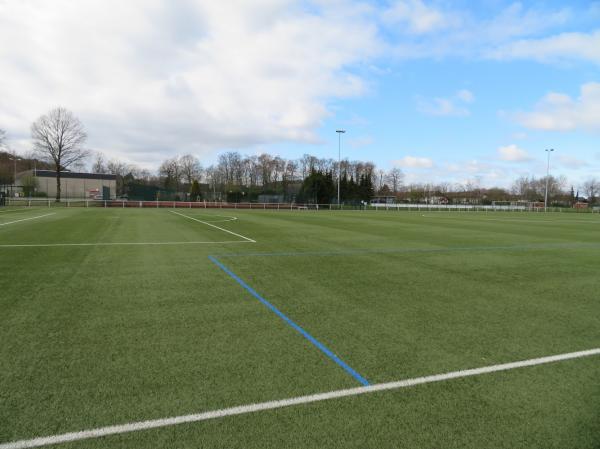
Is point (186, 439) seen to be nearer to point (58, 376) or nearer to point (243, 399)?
point (243, 399)

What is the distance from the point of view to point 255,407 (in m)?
3.02

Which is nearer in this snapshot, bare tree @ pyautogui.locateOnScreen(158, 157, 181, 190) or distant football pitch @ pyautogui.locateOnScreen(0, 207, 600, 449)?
distant football pitch @ pyautogui.locateOnScreen(0, 207, 600, 449)

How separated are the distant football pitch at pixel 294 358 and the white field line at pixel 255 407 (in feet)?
0.05

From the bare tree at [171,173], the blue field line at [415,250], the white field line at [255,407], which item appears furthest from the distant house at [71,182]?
the white field line at [255,407]

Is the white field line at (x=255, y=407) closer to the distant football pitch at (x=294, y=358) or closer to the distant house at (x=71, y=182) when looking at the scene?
Result: the distant football pitch at (x=294, y=358)

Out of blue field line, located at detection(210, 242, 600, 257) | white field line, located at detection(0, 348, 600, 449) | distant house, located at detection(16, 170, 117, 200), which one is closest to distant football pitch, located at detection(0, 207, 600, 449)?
white field line, located at detection(0, 348, 600, 449)

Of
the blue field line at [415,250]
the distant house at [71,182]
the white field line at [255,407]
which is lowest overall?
the white field line at [255,407]

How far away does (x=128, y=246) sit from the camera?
11.6 m

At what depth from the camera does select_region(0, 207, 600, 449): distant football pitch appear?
2.78 m

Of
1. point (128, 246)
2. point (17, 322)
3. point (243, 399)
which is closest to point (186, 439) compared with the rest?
point (243, 399)

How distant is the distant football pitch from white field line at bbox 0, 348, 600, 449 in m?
0.01

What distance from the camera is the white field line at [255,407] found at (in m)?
2.60

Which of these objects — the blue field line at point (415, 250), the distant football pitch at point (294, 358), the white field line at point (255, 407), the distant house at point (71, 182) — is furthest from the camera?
the distant house at point (71, 182)

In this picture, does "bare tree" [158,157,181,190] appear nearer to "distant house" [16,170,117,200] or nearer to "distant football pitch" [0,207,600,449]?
"distant house" [16,170,117,200]
